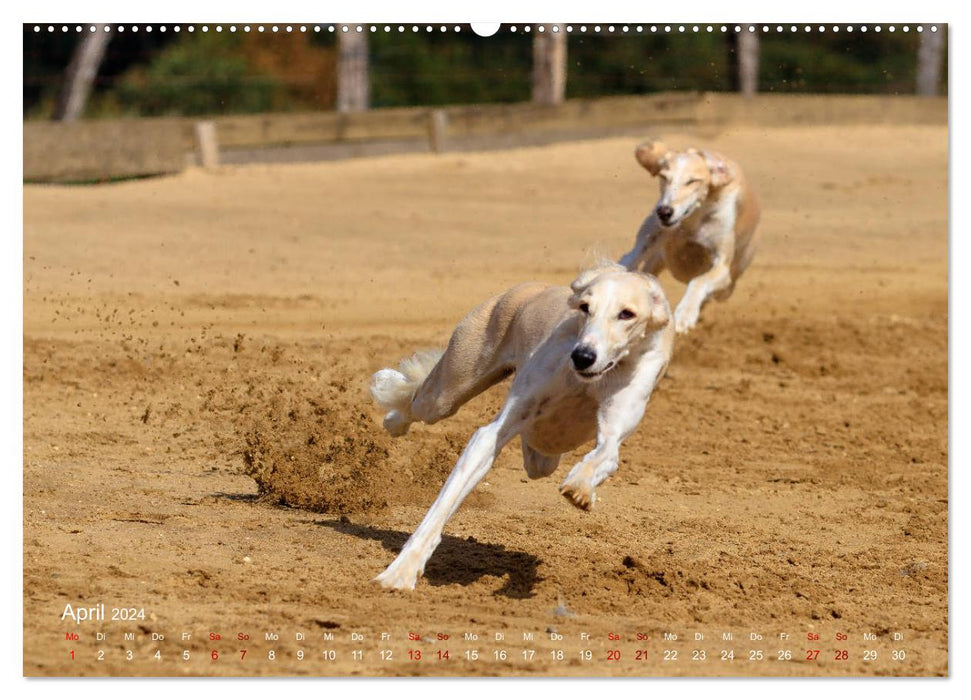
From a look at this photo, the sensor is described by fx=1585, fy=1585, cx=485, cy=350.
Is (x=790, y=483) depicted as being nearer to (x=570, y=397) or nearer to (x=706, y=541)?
(x=706, y=541)

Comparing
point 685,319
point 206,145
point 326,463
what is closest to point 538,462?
point 326,463

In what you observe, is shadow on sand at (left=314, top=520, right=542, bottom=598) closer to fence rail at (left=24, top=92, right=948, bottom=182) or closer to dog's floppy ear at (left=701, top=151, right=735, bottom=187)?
dog's floppy ear at (left=701, top=151, right=735, bottom=187)

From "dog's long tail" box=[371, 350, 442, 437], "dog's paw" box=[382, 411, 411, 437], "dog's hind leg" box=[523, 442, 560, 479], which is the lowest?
"dog's hind leg" box=[523, 442, 560, 479]

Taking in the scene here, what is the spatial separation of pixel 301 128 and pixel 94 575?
1303 centimetres

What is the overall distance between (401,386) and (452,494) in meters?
1.23

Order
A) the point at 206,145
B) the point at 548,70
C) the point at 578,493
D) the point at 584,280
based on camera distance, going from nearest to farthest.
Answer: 1. the point at 578,493
2. the point at 584,280
3. the point at 206,145
4. the point at 548,70

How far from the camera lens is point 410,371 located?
7410mm

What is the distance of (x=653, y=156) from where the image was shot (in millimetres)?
9898

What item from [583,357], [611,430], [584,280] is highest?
[584,280]

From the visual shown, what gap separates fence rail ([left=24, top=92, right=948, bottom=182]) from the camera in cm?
1714

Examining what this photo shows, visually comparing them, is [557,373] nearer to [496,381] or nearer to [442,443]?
[496,381]

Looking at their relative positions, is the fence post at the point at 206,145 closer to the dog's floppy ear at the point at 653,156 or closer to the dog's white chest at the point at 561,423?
the dog's floppy ear at the point at 653,156

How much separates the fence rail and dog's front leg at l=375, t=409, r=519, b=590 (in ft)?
38.1

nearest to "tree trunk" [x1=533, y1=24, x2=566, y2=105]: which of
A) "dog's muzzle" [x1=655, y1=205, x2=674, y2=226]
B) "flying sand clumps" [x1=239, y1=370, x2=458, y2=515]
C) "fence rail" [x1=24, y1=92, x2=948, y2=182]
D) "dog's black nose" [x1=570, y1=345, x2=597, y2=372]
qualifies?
"fence rail" [x1=24, y1=92, x2=948, y2=182]
